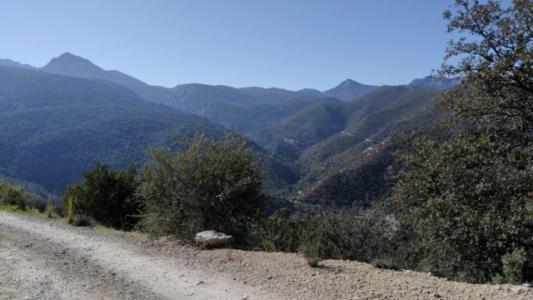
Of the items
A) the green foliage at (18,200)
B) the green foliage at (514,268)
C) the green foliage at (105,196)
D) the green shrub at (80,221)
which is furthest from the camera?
the green foliage at (18,200)

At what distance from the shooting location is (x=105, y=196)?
1697 cm

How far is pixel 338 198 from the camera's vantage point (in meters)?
84.1

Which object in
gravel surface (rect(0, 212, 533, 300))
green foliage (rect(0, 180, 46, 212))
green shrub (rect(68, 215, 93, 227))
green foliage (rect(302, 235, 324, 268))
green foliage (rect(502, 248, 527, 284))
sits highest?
green foliage (rect(502, 248, 527, 284))

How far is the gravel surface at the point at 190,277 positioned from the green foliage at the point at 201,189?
1441 millimetres

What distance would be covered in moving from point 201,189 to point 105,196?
24.6ft

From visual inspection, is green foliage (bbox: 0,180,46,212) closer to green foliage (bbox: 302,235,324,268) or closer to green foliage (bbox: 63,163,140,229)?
green foliage (bbox: 63,163,140,229)

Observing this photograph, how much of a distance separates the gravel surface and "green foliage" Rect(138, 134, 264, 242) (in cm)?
144

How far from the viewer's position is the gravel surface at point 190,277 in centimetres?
600

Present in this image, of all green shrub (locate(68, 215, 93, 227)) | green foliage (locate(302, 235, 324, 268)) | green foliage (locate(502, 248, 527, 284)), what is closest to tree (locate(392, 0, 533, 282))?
green foliage (locate(502, 248, 527, 284))

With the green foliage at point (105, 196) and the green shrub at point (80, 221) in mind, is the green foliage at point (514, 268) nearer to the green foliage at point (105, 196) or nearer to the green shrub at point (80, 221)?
the green shrub at point (80, 221)

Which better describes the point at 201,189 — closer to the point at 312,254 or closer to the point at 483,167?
the point at 312,254

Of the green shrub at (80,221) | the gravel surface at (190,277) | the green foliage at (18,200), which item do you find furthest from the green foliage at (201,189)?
the green foliage at (18,200)

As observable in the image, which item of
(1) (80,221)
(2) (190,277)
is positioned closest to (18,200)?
(1) (80,221)

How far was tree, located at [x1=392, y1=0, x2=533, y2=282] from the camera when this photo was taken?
7.75 metres
